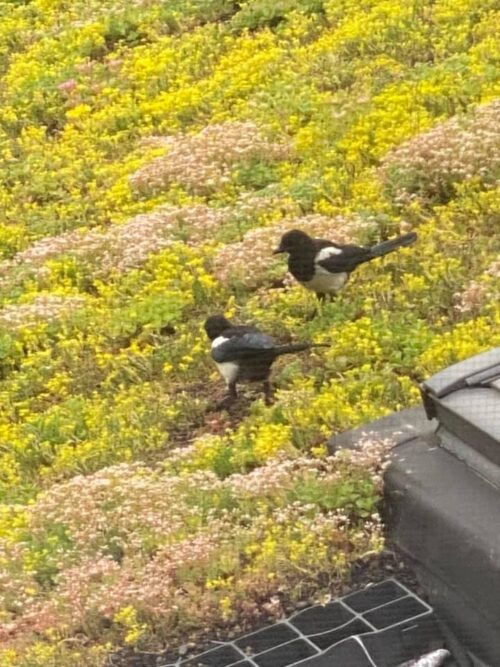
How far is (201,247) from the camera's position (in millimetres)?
10297

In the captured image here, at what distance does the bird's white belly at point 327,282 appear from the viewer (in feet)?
29.5

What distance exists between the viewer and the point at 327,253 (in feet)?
29.4

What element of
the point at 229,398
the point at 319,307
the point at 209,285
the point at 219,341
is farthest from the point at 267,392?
the point at 209,285

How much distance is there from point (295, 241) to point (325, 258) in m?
0.40

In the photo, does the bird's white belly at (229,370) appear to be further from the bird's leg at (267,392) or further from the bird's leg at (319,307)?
the bird's leg at (319,307)

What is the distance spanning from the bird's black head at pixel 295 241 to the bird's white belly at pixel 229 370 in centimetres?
118

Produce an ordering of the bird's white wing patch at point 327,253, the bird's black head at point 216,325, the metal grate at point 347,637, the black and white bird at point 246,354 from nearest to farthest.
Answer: the metal grate at point 347,637 < the black and white bird at point 246,354 < the bird's black head at point 216,325 < the bird's white wing patch at point 327,253

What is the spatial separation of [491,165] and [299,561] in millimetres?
4678

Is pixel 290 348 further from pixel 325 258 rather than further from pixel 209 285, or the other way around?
pixel 209 285

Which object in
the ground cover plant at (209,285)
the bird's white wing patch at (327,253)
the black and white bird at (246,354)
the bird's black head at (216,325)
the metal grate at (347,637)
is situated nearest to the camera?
the metal grate at (347,637)

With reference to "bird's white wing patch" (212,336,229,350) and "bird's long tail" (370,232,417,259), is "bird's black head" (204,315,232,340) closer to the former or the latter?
"bird's white wing patch" (212,336,229,350)

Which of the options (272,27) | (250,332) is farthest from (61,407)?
(272,27)

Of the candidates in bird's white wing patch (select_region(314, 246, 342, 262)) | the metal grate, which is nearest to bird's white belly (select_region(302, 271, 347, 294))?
bird's white wing patch (select_region(314, 246, 342, 262))

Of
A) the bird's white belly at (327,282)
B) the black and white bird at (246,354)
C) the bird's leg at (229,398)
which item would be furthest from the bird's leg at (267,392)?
the bird's white belly at (327,282)
